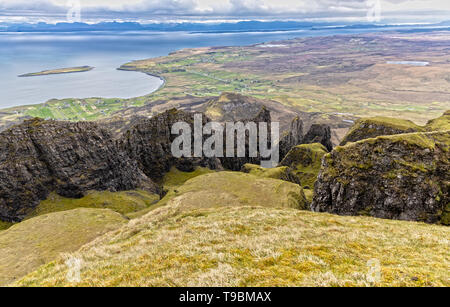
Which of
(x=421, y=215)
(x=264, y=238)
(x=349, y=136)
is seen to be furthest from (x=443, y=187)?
(x=349, y=136)

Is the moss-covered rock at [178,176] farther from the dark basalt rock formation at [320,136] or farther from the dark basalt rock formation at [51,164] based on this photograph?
the dark basalt rock formation at [320,136]

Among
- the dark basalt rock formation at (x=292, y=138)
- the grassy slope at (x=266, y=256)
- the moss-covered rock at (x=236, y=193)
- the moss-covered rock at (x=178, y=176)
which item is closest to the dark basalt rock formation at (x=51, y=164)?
the moss-covered rock at (x=178, y=176)

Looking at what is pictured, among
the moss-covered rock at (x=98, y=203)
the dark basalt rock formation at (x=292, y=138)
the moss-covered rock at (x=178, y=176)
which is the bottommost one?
the moss-covered rock at (x=178, y=176)

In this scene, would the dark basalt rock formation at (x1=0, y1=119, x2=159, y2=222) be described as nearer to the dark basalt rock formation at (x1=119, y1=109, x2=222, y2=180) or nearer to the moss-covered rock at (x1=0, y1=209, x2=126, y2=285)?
the dark basalt rock formation at (x1=119, y1=109, x2=222, y2=180)

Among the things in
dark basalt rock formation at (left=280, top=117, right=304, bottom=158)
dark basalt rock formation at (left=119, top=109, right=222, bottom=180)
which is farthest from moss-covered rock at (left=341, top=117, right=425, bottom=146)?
dark basalt rock formation at (left=119, top=109, right=222, bottom=180)

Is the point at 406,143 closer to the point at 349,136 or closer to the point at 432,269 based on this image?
the point at 432,269
